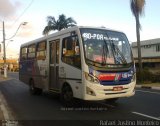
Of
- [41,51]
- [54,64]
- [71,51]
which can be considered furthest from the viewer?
[41,51]

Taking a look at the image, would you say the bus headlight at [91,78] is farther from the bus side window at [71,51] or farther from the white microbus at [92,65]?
the bus side window at [71,51]

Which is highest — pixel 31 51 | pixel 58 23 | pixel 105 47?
pixel 58 23

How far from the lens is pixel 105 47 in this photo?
41.5ft

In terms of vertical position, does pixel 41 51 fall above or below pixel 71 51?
above

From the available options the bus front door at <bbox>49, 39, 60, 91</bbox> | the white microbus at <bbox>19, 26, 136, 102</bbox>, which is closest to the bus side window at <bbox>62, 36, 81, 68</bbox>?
the white microbus at <bbox>19, 26, 136, 102</bbox>

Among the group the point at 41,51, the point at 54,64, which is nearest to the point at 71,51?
the point at 54,64

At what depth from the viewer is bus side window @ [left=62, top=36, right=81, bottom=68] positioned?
12.6 metres

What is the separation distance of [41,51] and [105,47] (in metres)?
5.32

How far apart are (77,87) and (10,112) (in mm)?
2713

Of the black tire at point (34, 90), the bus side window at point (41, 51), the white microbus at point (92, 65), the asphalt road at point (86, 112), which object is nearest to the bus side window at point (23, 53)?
the black tire at point (34, 90)

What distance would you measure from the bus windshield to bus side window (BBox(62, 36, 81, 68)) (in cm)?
40

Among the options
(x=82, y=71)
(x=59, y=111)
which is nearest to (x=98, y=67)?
(x=82, y=71)

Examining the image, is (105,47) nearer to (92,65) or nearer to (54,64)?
(92,65)

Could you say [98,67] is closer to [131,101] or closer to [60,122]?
[60,122]
